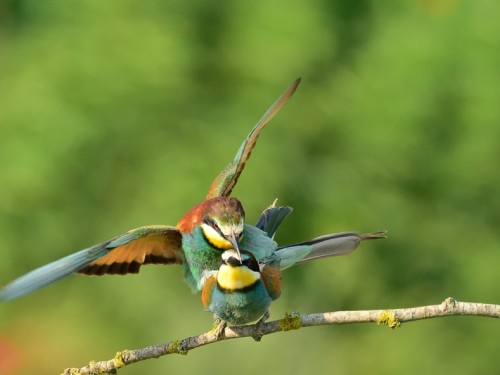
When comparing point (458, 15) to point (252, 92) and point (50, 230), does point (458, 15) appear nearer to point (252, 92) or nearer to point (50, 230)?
point (252, 92)

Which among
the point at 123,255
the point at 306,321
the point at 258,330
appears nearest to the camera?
the point at 306,321

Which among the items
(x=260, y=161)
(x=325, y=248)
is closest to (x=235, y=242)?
(x=325, y=248)

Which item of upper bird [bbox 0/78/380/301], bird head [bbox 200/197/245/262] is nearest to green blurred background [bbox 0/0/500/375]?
upper bird [bbox 0/78/380/301]

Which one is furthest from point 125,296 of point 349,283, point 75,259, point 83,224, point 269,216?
point 75,259

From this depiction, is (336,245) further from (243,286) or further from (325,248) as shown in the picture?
(243,286)

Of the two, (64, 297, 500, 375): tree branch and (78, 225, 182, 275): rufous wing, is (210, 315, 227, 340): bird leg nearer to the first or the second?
(64, 297, 500, 375): tree branch

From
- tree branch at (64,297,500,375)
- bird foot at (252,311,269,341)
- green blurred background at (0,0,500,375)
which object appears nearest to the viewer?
tree branch at (64,297,500,375)

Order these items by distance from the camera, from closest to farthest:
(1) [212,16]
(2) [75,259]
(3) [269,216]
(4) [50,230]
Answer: (2) [75,259], (3) [269,216], (4) [50,230], (1) [212,16]
